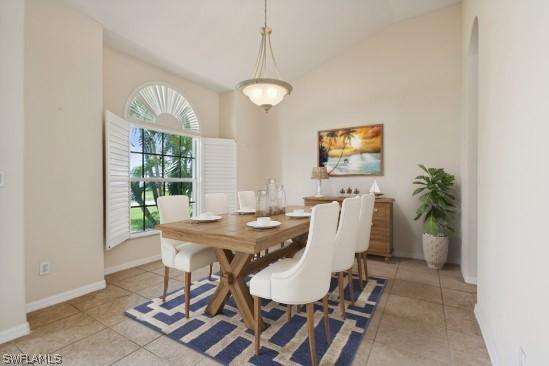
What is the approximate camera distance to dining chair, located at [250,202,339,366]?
1597mm

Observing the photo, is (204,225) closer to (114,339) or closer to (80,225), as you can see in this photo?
(114,339)

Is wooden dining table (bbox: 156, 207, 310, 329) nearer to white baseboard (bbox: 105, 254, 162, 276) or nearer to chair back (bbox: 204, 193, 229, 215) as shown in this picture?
chair back (bbox: 204, 193, 229, 215)

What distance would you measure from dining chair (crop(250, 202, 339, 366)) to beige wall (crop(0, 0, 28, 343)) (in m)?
1.83

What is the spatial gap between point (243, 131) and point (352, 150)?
2101 millimetres

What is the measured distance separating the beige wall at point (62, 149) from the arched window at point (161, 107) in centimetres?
74

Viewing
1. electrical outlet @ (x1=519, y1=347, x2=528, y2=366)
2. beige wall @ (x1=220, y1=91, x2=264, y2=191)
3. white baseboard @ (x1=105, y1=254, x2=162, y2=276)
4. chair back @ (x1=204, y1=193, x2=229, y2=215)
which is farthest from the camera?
beige wall @ (x1=220, y1=91, x2=264, y2=191)

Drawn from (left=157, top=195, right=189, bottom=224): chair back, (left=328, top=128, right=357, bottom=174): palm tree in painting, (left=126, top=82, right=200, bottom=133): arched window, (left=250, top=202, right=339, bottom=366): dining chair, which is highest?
(left=126, top=82, right=200, bottom=133): arched window

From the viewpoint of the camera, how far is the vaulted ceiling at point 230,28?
2920 millimetres

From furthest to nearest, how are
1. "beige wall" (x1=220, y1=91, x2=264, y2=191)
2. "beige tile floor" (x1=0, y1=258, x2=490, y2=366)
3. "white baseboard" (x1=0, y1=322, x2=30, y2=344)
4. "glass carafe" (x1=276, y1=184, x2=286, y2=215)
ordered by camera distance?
"beige wall" (x1=220, y1=91, x2=264, y2=191) < "glass carafe" (x1=276, y1=184, x2=286, y2=215) < "white baseboard" (x1=0, y1=322, x2=30, y2=344) < "beige tile floor" (x1=0, y1=258, x2=490, y2=366)

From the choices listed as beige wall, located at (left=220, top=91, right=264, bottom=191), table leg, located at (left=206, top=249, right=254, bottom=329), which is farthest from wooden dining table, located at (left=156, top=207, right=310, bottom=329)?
beige wall, located at (left=220, top=91, right=264, bottom=191)

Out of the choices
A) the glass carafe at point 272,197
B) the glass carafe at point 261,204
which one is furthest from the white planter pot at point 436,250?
the glass carafe at point 261,204

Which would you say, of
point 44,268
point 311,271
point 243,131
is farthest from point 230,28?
point 44,268

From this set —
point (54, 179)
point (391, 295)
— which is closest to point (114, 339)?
point (54, 179)

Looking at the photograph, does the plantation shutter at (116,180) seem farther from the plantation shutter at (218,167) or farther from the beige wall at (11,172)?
the plantation shutter at (218,167)
